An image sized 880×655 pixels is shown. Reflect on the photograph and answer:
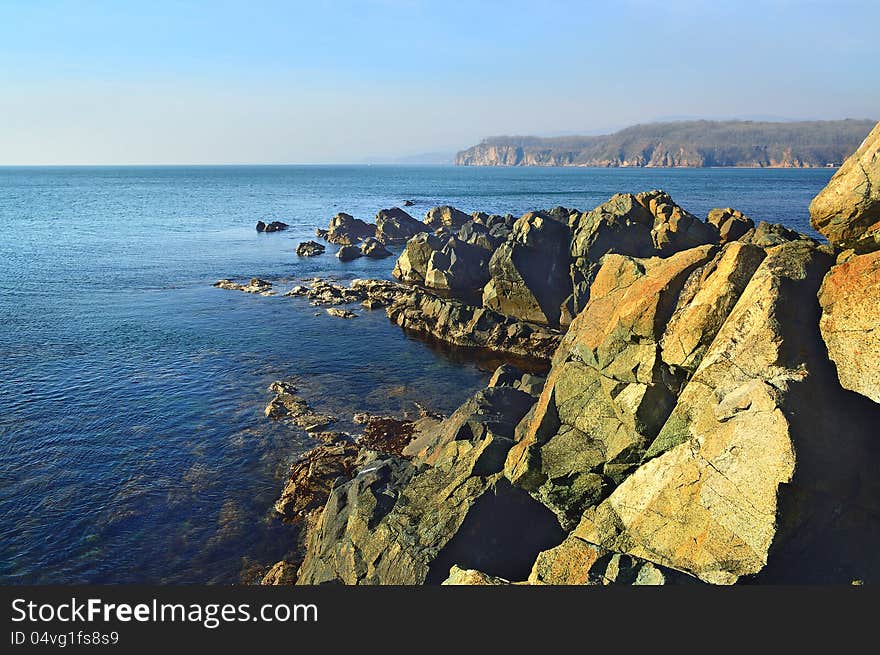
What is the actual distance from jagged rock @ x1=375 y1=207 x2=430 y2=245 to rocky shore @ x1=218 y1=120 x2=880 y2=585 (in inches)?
3421

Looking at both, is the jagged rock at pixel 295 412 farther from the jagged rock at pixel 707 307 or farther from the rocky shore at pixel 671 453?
the jagged rock at pixel 707 307

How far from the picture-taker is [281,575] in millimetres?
21375

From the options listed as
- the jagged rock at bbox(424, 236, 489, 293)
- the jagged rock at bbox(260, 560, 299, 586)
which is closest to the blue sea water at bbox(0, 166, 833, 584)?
the jagged rock at bbox(260, 560, 299, 586)

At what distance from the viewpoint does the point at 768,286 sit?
49.6 feet

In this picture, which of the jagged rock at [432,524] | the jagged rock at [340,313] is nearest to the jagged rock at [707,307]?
the jagged rock at [432,524]

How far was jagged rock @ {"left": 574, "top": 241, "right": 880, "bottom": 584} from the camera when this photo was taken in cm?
1262

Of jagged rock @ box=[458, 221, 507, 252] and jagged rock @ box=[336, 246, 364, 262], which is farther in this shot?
jagged rock @ box=[336, 246, 364, 262]

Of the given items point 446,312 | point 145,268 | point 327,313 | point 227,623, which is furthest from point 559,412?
point 145,268

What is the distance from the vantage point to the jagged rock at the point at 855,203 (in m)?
14.3

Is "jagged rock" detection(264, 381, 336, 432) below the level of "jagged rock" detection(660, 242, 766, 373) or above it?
below

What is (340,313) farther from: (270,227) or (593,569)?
(270,227)

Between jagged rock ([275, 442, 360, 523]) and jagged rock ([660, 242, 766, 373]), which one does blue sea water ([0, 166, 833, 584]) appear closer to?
jagged rock ([275, 442, 360, 523])

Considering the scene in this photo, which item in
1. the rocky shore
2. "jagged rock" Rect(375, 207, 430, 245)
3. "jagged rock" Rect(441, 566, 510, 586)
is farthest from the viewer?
"jagged rock" Rect(375, 207, 430, 245)

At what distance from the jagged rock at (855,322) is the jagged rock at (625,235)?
38.2 m
